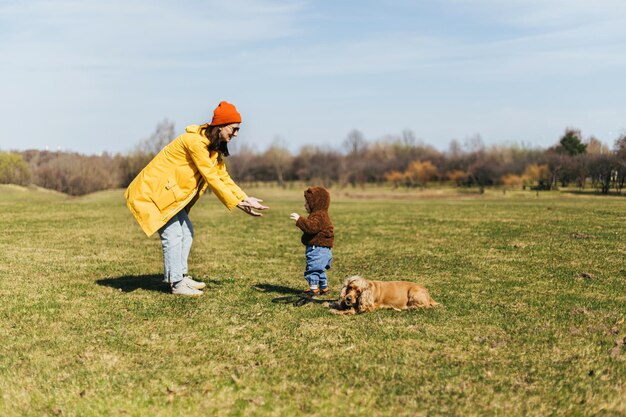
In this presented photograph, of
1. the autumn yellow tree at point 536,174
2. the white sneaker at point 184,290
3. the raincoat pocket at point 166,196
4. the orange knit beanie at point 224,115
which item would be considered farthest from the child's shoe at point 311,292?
the autumn yellow tree at point 536,174

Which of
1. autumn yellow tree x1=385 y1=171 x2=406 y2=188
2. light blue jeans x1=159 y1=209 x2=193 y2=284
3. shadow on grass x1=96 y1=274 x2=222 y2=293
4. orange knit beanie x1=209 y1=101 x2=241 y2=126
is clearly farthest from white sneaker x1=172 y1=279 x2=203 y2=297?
autumn yellow tree x1=385 y1=171 x2=406 y2=188

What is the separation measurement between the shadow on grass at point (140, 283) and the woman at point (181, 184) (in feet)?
2.79

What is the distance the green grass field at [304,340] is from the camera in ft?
16.8

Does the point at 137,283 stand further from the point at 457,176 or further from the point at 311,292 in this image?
the point at 457,176

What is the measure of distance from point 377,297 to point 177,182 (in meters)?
3.31

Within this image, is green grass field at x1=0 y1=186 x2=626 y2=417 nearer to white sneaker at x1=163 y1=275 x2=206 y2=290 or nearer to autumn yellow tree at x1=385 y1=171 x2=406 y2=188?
white sneaker at x1=163 y1=275 x2=206 y2=290

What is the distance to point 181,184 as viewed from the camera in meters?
8.84

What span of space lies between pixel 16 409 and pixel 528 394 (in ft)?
14.2

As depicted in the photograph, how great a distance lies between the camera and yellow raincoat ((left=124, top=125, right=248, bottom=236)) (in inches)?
339

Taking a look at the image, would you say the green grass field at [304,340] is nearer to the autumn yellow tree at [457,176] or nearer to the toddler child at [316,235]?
the toddler child at [316,235]

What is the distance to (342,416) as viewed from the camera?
15.7 ft

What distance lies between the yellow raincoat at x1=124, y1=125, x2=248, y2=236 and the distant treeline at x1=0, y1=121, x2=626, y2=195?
50.1 metres

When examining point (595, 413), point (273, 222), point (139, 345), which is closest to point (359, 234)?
point (273, 222)

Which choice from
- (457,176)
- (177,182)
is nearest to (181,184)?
(177,182)
